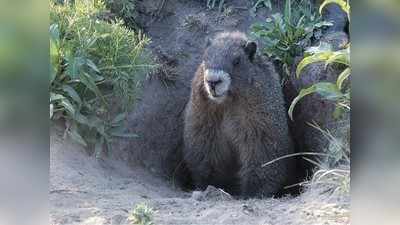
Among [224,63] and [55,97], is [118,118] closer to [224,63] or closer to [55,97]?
[55,97]

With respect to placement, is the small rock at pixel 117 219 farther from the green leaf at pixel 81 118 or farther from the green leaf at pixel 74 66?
the green leaf at pixel 74 66

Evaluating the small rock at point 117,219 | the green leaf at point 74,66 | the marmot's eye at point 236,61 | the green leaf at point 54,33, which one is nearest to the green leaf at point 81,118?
the green leaf at point 74,66

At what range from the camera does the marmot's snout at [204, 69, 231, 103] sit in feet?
14.0

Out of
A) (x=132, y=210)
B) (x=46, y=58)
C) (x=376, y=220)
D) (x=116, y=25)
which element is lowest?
(x=132, y=210)

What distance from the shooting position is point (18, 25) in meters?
1.84

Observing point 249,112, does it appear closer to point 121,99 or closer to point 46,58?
point 121,99

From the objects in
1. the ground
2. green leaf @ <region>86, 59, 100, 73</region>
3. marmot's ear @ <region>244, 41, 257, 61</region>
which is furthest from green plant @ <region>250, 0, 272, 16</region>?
green leaf @ <region>86, 59, 100, 73</region>

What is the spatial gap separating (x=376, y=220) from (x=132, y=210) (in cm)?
170

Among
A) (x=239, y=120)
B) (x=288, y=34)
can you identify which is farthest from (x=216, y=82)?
(x=288, y=34)

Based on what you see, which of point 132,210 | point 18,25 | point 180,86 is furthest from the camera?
point 180,86

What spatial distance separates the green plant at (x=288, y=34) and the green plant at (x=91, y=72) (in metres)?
1.10

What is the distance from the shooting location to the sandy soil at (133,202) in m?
3.23

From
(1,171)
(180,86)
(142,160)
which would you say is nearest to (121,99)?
(142,160)

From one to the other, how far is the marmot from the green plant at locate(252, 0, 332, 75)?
0.53m
